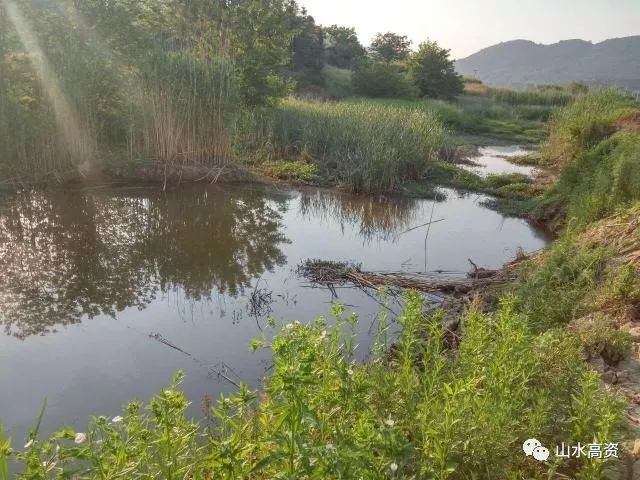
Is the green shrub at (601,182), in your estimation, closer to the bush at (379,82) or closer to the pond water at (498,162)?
the pond water at (498,162)

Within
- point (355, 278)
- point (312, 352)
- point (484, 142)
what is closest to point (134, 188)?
point (355, 278)

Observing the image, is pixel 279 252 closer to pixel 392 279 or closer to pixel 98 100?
pixel 392 279

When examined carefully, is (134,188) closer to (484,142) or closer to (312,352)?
(312,352)

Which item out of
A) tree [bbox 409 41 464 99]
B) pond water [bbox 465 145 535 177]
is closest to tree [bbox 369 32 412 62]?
tree [bbox 409 41 464 99]

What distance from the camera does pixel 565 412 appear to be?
2.56 metres

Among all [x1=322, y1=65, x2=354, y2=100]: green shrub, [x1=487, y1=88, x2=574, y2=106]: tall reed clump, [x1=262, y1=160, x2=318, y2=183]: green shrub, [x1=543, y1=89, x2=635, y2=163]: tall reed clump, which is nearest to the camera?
[x1=262, y1=160, x2=318, y2=183]: green shrub

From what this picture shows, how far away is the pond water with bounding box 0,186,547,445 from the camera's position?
157 inches

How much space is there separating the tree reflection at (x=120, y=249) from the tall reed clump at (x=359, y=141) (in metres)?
2.16

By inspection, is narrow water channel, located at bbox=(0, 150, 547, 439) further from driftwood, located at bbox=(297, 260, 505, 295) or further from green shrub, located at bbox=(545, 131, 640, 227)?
green shrub, located at bbox=(545, 131, 640, 227)

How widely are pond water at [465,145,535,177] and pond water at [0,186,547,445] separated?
4.31m

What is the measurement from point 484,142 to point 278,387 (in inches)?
847

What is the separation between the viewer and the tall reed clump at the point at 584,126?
1205cm

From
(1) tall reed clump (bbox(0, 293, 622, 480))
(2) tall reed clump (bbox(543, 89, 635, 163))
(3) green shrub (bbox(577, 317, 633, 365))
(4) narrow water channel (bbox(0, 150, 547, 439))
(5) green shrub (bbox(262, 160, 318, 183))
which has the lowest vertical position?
(4) narrow water channel (bbox(0, 150, 547, 439))

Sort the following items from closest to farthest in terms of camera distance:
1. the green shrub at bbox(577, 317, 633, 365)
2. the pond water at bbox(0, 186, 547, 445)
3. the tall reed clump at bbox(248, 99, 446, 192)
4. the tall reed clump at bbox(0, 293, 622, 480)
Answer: the tall reed clump at bbox(0, 293, 622, 480) < the green shrub at bbox(577, 317, 633, 365) < the pond water at bbox(0, 186, 547, 445) < the tall reed clump at bbox(248, 99, 446, 192)
